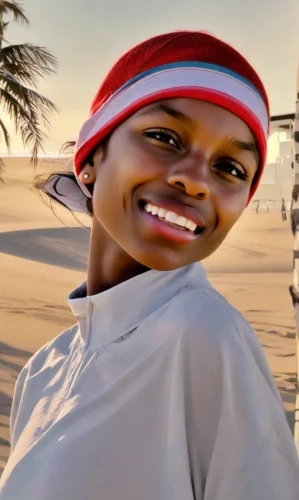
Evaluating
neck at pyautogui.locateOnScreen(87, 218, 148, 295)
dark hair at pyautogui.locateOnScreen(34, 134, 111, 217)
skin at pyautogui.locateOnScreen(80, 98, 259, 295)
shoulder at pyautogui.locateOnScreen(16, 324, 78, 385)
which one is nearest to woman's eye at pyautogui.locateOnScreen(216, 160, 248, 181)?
skin at pyautogui.locateOnScreen(80, 98, 259, 295)

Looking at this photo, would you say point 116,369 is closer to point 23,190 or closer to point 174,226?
point 174,226

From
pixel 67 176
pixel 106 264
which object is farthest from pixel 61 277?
pixel 106 264

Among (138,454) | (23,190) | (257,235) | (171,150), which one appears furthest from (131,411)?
(23,190)

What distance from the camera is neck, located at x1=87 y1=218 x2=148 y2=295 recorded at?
1.24m

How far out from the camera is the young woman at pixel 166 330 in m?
0.92

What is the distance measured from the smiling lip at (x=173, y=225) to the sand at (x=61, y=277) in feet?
17.6

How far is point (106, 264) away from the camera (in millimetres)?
1284

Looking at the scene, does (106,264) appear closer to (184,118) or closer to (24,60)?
(184,118)

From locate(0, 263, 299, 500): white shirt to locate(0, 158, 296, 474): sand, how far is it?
5.22 metres

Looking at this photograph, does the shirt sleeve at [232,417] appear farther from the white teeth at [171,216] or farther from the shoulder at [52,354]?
the shoulder at [52,354]

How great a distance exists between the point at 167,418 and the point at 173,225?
0.29 m

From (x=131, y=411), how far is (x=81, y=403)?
107mm

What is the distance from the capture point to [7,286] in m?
14.2

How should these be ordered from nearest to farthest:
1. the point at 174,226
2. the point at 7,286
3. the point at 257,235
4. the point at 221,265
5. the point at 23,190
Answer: the point at 174,226
the point at 7,286
the point at 221,265
the point at 257,235
the point at 23,190
